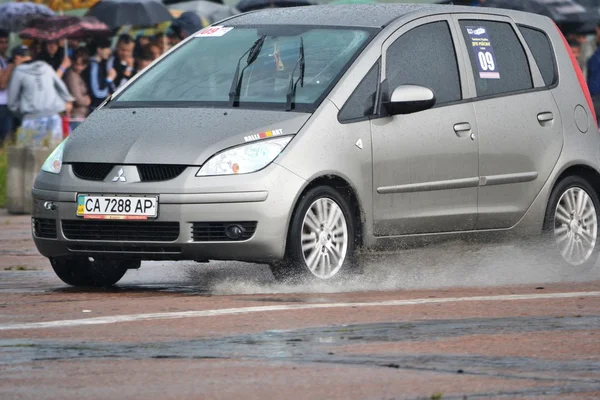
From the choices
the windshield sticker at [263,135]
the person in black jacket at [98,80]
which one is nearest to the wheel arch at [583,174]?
the windshield sticker at [263,135]

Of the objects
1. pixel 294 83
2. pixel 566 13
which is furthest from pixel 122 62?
pixel 294 83

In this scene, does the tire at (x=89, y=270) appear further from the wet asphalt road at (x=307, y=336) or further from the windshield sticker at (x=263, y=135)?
the windshield sticker at (x=263, y=135)

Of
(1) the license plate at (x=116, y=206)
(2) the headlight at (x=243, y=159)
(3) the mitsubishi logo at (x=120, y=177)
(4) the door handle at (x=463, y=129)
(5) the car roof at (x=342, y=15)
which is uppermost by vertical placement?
(5) the car roof at (x=342, y=15)

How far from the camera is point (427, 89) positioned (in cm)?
992

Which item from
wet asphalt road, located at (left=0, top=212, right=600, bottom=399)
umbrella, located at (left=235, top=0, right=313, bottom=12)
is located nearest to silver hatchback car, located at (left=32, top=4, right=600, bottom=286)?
wet asphalt road, located at (left=0, top=212, right=600, bottom=399)

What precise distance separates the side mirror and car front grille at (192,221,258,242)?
130cm

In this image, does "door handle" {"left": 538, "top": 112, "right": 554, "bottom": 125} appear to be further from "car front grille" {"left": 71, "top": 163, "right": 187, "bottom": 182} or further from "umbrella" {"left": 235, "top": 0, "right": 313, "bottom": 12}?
"umbrella" {"left": 235, "top": 0, "right": 313, "bottom": 12}

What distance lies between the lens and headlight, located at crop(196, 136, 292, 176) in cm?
902

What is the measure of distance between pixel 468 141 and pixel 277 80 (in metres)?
1.35

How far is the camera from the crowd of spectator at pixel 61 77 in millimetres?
19844

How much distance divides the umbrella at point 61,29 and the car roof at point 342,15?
487 inches

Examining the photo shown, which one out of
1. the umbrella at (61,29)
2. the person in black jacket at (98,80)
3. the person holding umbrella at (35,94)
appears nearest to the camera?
the person holding umbrella at (35,94)

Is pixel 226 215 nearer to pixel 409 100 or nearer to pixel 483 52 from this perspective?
pixel 409 100

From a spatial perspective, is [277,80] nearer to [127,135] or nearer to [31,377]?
[127,135]
